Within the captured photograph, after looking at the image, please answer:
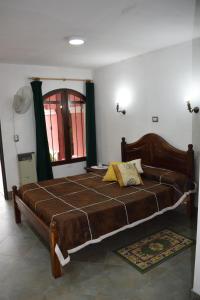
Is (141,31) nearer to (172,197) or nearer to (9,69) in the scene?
(172,197)

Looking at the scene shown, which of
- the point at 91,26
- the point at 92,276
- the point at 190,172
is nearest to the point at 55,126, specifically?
the point at 91,26

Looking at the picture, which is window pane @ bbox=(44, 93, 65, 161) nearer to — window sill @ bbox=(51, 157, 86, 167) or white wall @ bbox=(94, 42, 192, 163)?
window sill @ bbox=(51, 157, 86, 167)

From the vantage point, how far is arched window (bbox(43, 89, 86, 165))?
201 inches

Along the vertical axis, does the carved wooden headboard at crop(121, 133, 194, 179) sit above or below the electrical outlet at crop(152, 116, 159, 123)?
below

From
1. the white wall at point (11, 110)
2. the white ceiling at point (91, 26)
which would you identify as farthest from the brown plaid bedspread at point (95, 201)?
the white ceiling at point (91, 26)

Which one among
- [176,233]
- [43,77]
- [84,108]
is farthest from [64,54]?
[176,233]

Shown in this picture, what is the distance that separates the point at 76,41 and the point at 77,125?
2491 millimetres

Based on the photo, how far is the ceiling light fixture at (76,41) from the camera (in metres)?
3.06

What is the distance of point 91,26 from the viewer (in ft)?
8.74

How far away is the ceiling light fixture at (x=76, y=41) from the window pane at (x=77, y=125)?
2.01 meters

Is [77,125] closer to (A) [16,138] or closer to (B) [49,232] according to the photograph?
(A) [16,138]

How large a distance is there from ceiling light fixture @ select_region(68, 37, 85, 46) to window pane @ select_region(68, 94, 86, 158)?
2.01m

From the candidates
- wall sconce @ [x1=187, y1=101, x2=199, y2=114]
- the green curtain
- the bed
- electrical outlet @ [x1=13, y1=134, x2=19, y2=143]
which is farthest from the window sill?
wall sconce @ [x1=187, y1=101, x2=199, y2=114]

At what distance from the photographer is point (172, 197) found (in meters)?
3.40
